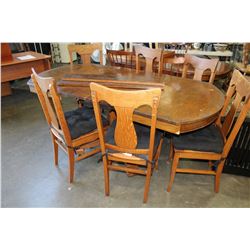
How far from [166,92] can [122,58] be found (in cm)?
156

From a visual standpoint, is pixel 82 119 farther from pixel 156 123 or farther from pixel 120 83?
pixel 156 123

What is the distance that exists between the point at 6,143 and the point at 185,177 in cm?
210

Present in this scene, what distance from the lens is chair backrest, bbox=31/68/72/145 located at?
1.53 metres

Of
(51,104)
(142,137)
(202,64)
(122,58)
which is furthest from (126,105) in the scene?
(122,58)

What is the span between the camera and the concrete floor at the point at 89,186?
1830 millimetres

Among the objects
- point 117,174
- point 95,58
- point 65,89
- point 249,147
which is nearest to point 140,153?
point 117,174

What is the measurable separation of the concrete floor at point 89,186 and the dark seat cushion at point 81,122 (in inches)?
19.3

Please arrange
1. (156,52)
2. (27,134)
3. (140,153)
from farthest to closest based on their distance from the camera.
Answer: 1. (27,134)
2. (156,52)
3. (140,153)

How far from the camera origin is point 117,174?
2.13 meters

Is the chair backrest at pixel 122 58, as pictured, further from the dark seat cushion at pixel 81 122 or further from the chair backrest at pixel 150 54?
the dark seat cushion at pixel 81 122

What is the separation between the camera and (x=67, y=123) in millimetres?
1935

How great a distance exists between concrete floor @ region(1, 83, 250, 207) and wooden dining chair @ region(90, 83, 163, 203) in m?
0.15

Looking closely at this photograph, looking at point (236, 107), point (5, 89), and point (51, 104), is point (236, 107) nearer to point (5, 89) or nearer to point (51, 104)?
point (51, 104)
